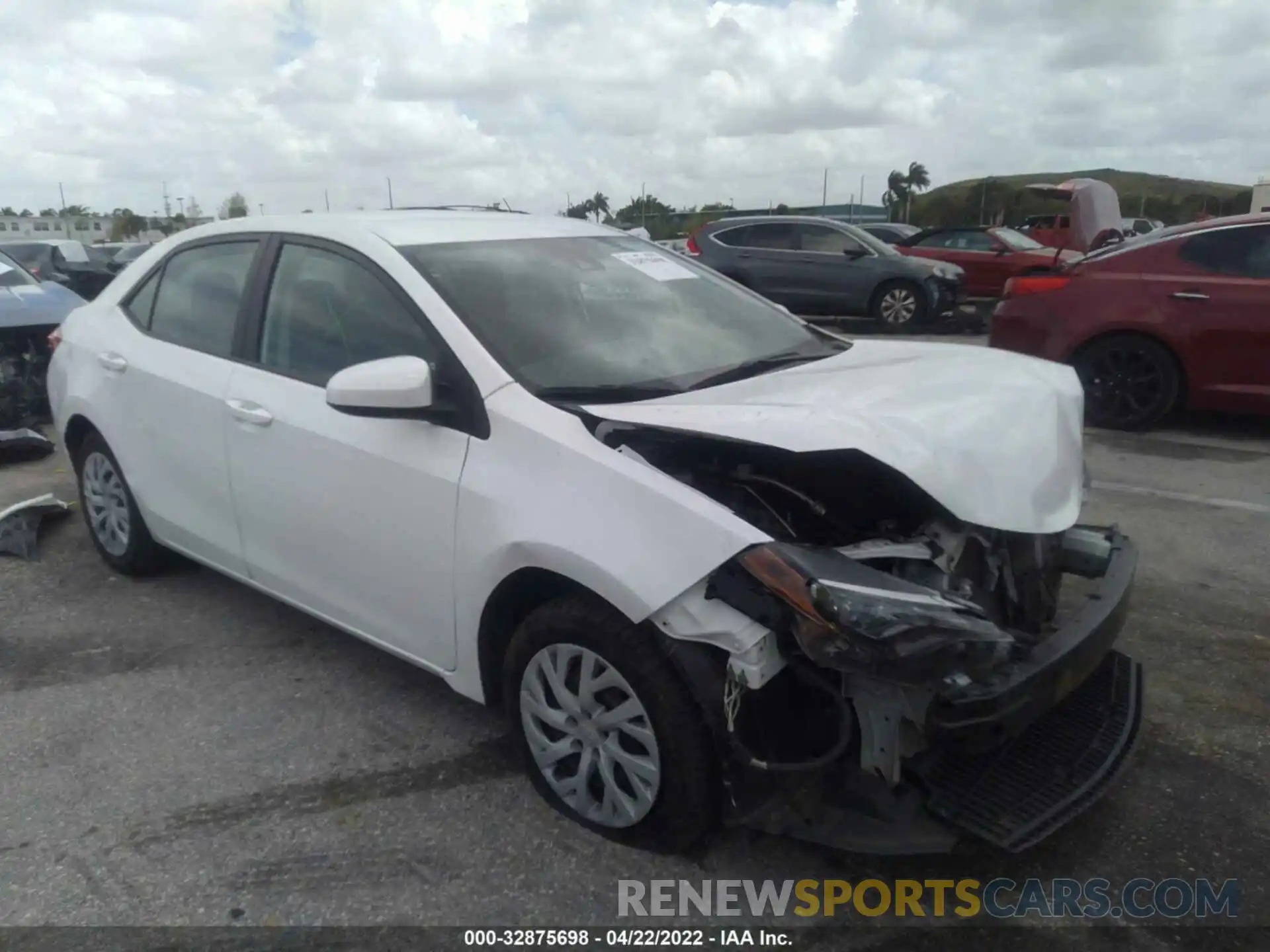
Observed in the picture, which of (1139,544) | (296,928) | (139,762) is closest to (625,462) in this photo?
(296,928)

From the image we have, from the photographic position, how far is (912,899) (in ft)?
8.24

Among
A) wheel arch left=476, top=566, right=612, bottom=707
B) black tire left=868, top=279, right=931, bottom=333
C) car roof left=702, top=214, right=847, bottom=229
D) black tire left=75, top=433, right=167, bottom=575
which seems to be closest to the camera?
wheel arch left=476, top=566, right=612, bottom=707

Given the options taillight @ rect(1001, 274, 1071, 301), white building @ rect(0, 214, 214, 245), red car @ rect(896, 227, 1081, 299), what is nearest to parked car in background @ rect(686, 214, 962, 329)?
red car @ rect(896, 227, 1081, 299)

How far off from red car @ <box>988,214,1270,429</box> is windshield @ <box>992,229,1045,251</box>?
343 inches

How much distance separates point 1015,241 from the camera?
1602cm

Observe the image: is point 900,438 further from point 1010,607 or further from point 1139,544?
point 1139,544

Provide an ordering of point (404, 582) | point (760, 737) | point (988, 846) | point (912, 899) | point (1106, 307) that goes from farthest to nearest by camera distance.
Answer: point (1106, 307) < point (404, 582) < point (988, 846) < point (912, 899) < point (760, 737)

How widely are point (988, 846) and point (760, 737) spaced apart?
2.75ft

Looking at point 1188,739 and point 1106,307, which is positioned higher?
point 1106,307

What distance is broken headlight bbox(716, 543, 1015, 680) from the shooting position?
2100 millimetres

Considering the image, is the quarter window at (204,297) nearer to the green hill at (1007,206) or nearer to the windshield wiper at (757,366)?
the windshield wiper at (757,366)

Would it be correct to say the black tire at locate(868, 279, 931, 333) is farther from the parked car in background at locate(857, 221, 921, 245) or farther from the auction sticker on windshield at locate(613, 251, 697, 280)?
the auction sticker on windshield at locate(613, 251, 697, 280)

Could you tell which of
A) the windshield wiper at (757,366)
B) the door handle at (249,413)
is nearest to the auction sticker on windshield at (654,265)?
the windshield wiper at (757,366)

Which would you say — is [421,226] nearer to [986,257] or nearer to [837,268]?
[837,268]
